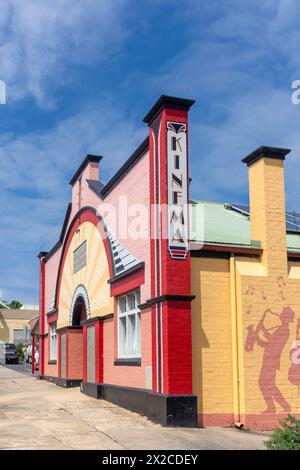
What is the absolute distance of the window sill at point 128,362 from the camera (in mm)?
16462

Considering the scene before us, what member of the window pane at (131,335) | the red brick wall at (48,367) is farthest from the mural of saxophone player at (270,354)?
the red brick wall at (48,367)

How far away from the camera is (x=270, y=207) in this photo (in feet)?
52.2

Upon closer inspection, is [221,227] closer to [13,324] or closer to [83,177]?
[83,177]

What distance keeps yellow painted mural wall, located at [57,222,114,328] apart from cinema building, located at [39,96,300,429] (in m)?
1.66

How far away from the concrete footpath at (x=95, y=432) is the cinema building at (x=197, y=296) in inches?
25.7

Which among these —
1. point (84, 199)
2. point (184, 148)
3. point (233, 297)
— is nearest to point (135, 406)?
point (233, 297)

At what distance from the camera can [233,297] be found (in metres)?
15.0

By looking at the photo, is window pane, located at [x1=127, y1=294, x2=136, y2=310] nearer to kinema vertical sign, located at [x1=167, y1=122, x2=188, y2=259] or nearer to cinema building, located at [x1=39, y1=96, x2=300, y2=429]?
cinema building, located at [x1=39, y1=96, x2=300, y2=429]

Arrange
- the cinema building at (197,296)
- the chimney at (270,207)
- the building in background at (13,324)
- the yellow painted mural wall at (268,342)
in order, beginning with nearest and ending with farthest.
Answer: the cinema building at (197,296) → the yellow painted mural wall at (268,342) → the chimney at (270,207) → the building in background at (13,324)

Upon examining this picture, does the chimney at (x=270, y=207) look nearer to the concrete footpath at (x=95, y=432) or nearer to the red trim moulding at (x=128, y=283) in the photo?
the red trim moulding at (x=128, y=283)

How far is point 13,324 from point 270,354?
219ft

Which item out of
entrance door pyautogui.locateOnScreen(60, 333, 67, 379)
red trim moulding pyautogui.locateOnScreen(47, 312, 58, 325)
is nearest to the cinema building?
entrance door pyautogui.locateOnScreen(60, 333, 67, 379)

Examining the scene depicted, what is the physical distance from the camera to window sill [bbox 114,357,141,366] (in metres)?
16.5

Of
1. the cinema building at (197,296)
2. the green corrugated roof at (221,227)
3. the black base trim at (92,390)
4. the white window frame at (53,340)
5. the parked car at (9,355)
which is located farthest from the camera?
the parked car at (9,355)
